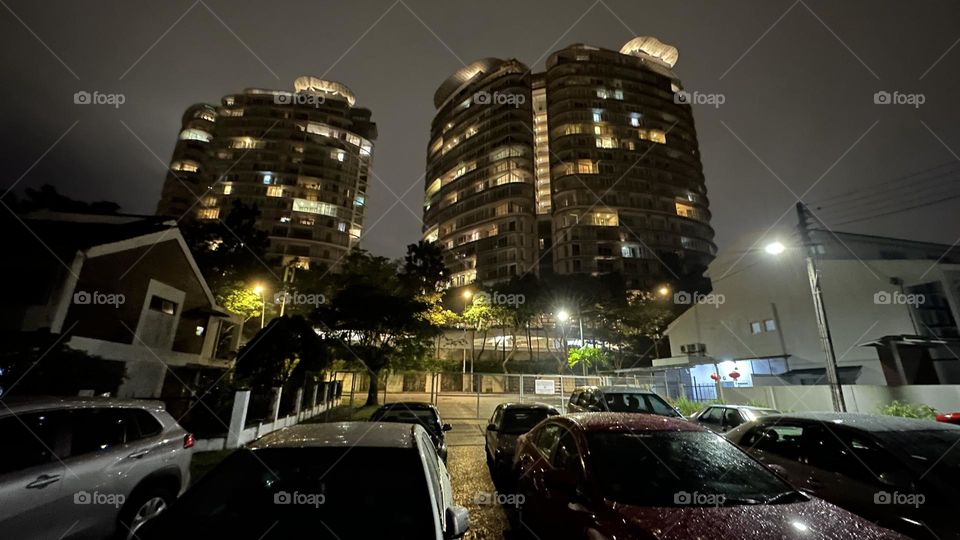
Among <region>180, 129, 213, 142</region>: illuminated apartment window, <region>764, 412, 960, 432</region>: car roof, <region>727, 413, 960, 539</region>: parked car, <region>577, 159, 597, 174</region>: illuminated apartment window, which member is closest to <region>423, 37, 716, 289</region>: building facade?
<region>577, 159, 597, 174</region>: illuminated apartment window

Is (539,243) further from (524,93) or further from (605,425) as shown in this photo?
(605,425)

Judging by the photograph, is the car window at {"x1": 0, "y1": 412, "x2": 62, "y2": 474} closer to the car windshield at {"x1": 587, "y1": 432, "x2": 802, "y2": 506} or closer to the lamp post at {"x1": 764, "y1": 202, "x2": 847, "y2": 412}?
the car windshield at {"x1": 587, "y1": 432, "x2": 802, "y2": 506}

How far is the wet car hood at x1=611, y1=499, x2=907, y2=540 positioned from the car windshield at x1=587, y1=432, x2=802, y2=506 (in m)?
0.13

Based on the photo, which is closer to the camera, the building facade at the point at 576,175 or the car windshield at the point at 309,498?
the car windshield at the point at 309,498

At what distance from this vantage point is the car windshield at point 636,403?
32.7 ft

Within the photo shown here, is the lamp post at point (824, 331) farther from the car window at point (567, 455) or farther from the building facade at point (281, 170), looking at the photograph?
the building facade at point (281, 170)

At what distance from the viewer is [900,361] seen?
15.5m

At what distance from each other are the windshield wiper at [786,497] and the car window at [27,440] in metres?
6.42

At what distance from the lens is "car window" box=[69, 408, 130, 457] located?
3934 mm

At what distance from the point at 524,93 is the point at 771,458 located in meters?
86.3

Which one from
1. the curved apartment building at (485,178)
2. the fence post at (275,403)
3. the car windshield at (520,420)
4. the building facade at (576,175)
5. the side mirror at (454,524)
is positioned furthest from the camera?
the curved apartment building at (485,178)

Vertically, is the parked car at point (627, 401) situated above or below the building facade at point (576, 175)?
below

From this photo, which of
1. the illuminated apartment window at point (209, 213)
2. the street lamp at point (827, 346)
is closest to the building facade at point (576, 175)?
the illuminated apartment window at point (209, 213)

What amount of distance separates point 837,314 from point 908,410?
24.1ft
